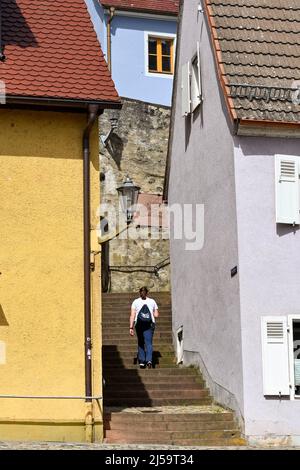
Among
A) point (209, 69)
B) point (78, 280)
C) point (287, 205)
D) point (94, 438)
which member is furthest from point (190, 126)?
point (94, 438)

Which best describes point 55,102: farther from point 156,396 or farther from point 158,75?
point 158,75

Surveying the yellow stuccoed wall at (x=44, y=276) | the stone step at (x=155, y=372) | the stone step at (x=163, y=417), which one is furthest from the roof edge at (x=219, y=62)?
the stone step at (x=155, y=372)

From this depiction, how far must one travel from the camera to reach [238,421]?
20703mm

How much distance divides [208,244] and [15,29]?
5183mm

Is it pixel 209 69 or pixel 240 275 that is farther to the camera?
pixel 209 69

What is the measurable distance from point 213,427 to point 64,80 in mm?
5906

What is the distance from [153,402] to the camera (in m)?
22.2

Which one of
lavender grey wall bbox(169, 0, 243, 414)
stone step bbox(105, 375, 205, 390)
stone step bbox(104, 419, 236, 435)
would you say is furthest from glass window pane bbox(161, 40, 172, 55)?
stone step bbox(104, 419, 236, 435)

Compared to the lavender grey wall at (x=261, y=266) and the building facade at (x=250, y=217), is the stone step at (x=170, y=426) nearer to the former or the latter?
the building facade at (x=250, y=217)

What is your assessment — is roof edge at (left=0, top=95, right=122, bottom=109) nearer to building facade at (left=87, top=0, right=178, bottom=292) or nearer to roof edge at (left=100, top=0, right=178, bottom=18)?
building facade at (left=87, top=0, right=178, bottom=292)

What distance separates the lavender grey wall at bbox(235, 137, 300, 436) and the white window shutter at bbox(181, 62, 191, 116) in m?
3.47

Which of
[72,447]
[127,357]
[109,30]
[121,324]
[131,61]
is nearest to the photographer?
[72,447]

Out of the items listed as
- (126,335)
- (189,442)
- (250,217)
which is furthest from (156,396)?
(126,335)
